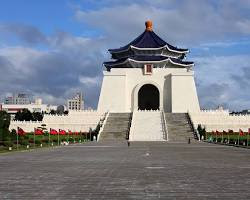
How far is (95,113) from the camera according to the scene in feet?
167

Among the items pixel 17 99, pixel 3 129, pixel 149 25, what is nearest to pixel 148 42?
pixel 149 25

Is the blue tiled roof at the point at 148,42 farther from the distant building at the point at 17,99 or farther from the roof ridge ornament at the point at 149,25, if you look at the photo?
the distant building at the point at 17,99

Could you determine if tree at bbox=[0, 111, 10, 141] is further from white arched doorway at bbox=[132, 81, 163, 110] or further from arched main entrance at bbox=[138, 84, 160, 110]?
arched main entrance at bbox=[138, 84, 160, 110]

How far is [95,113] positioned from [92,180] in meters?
41.4

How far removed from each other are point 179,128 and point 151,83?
15494 millimetres

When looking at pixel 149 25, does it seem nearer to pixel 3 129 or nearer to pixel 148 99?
pixel 148 99

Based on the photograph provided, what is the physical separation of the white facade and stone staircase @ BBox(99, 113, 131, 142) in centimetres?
733

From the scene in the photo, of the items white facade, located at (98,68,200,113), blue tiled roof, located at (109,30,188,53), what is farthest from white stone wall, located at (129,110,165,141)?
blue tiled roof, located at (109,30,188,53)

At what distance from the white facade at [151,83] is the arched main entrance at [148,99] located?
4.15 m

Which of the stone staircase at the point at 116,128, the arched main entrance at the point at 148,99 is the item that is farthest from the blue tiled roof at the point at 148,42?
the stone staircase at the point at 116,128

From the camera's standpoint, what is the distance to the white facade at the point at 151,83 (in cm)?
5625

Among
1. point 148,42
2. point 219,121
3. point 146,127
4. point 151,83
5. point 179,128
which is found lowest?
point 179,128

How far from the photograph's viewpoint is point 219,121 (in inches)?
1917

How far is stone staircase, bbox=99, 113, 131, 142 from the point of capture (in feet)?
135
